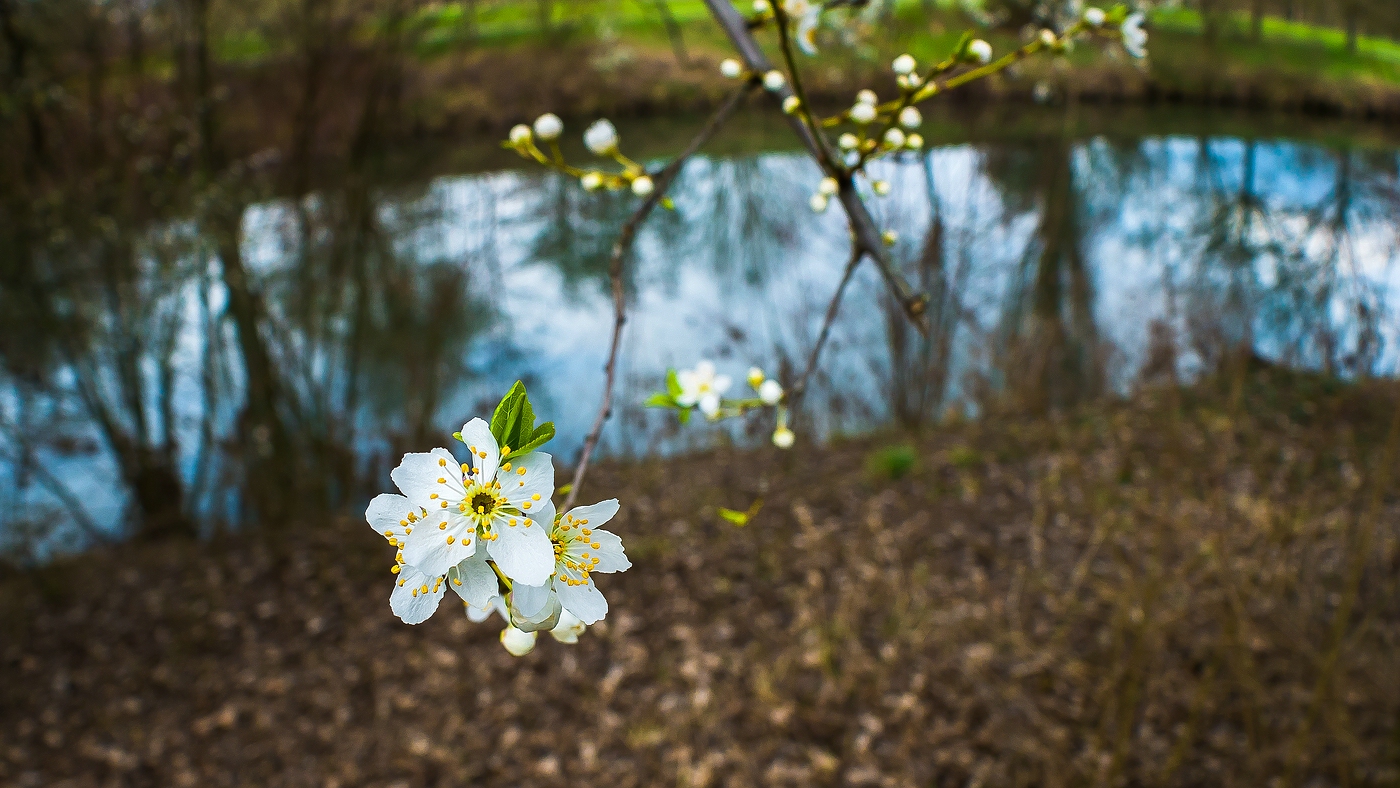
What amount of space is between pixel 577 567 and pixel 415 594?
0.09 meters

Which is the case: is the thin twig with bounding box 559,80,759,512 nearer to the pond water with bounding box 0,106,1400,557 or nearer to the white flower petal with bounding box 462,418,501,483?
the white flower petal with bounding box 462,418,501,483

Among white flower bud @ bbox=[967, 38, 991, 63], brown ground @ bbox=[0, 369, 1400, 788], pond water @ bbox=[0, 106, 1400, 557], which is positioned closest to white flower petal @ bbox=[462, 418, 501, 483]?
white flower bud @ bbox=[967, 38, 991, 63]

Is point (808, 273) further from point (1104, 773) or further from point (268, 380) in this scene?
point (1104, 773)

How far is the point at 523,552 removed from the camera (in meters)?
0.45

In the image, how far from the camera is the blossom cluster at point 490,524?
46 cm

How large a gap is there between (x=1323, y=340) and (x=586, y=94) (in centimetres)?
977

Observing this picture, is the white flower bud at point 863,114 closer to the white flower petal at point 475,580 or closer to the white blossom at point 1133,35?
the white blossom at point 1133,35

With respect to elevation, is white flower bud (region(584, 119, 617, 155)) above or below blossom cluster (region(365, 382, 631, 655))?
above

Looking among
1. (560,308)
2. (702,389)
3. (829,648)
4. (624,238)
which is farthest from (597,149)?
(560,308)

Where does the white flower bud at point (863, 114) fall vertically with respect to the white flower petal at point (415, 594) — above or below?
above

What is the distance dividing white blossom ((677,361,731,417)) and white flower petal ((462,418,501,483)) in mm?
309

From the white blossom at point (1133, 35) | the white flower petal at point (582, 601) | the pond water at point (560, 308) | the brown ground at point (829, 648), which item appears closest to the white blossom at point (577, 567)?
the white flower petal at point (582, 601)

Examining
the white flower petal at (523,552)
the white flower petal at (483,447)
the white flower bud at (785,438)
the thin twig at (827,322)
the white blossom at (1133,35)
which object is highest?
the white blossom at (1133,35)

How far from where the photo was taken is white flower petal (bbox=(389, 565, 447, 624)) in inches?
18.9
